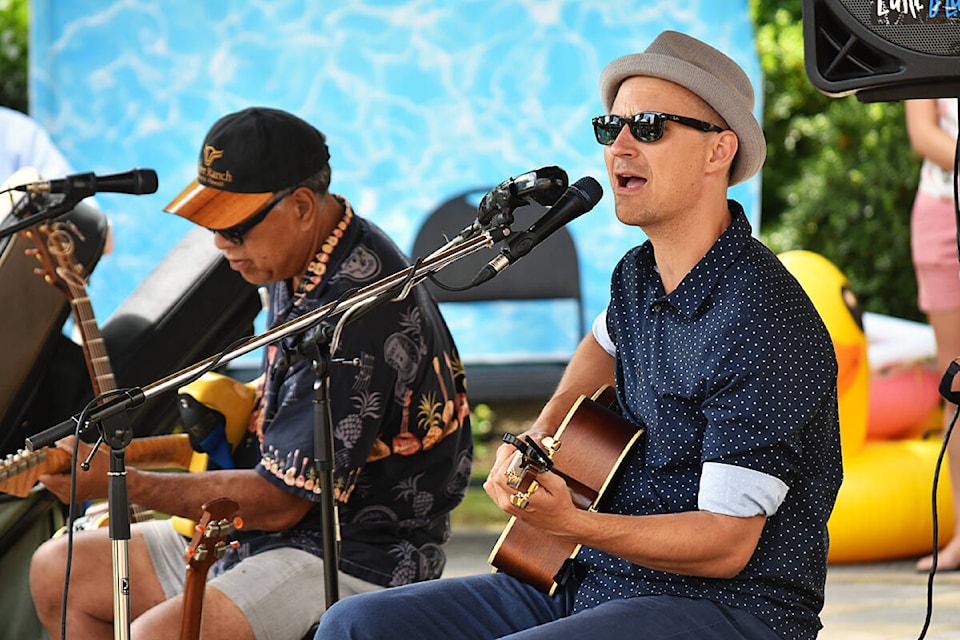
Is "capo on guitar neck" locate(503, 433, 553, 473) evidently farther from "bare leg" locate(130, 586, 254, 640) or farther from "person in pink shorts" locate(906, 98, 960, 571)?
"person in pink shorts" locate(906, 98, 960, 571)

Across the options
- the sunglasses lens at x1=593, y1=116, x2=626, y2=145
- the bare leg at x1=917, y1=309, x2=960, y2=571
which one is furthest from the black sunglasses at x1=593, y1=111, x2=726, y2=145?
the bare leg at x1=917, y1=309, x2=960, y2=571

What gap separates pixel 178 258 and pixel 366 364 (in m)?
1.46

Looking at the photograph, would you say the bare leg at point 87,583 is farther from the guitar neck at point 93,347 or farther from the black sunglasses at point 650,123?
the black sunglasses at point 650,123

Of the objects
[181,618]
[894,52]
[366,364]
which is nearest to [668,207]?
[894,52]

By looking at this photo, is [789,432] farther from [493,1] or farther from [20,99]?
[20,99]

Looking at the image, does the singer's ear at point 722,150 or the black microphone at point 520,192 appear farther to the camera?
the singer's ear at point 722,150

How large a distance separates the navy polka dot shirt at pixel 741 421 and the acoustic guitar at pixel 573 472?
3 centimetres

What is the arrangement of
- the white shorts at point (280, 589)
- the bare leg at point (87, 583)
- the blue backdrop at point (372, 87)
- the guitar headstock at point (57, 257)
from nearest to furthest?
the white shorts at point (280, 589) < the bare leg at point (87, 583) < the guitar headstock at point (57, 257) < the blue backdrop at point (372, 87)

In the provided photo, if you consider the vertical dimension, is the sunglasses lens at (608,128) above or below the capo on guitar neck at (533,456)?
above

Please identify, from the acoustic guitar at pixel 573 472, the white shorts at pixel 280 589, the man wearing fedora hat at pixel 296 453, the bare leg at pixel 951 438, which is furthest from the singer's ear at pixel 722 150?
the bare leg at pixel 951 438

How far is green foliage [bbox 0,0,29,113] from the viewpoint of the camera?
823 centimetres

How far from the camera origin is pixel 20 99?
832 centimetres

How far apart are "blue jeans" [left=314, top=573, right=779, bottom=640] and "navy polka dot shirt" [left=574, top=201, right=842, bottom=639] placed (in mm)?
47

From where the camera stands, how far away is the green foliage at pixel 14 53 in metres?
8.23
